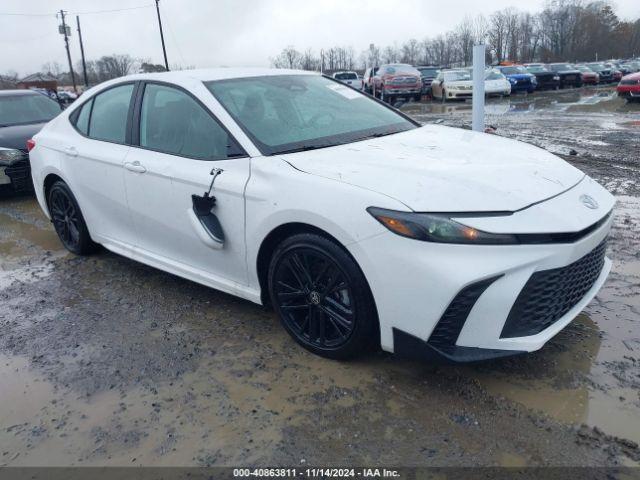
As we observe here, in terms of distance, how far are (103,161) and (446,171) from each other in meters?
2.67

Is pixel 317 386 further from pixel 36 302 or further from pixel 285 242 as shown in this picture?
pixel 36 302

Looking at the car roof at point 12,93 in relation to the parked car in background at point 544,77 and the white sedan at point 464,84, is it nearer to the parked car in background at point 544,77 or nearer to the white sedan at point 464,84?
the white sedan at point 464,84

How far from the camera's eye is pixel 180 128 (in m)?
3.71

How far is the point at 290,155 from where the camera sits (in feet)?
10.5

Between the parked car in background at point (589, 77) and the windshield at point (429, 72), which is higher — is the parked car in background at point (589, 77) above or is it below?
below

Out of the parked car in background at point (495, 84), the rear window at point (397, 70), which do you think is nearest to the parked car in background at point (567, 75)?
the parked car in background at point (495, 84)

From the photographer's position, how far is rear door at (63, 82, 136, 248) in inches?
163

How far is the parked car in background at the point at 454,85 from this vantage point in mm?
24500

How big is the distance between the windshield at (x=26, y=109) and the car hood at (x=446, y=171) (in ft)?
23.4

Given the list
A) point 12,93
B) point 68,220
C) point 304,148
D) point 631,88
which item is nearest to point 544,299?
point 304,148

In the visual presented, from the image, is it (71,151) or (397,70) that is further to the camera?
(397,70)

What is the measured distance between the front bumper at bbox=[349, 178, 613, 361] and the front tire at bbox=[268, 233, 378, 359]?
11cm

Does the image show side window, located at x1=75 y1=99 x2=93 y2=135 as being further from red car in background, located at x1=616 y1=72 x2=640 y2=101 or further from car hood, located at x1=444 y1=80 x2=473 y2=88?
car hood, located at x1=444 y1=80 x2=473 y2=88

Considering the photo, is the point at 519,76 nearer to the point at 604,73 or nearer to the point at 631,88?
the point at 631,88
